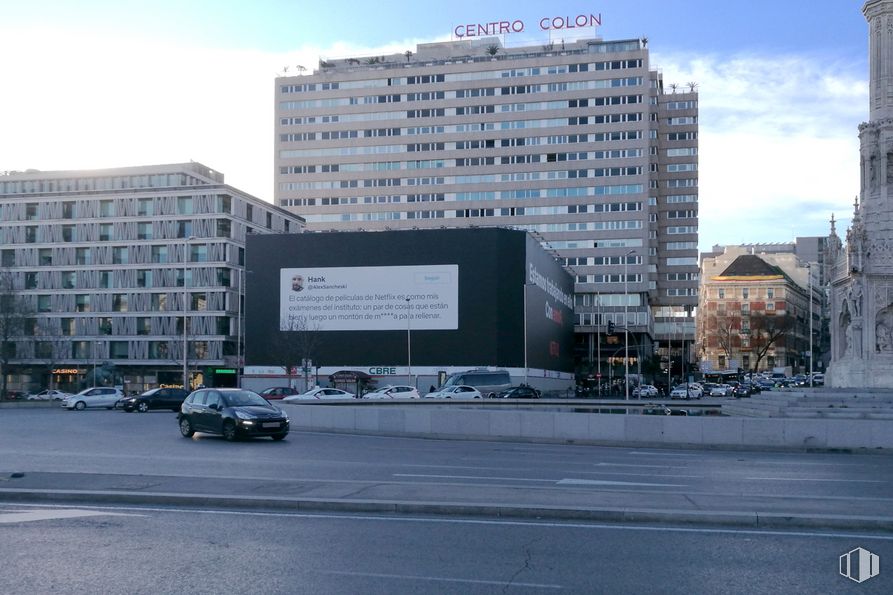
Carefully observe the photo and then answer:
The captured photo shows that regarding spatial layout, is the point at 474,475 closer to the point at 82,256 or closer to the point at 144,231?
the point at 144,231

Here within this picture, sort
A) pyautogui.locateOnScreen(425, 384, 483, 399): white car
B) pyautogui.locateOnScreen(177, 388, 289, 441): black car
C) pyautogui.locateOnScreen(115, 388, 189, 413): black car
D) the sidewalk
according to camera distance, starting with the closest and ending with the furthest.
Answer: the sidewalk, pyautogui.locateOnScreen(177, 388, 289, 441): black car, pyautogui.locateOnScreen(115, 388, 189, 413): black car, pyautogui.locateOnScreen(425, 384, 483, 399): white car

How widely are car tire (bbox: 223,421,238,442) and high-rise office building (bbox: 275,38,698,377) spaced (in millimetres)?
85418

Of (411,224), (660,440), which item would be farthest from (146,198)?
(660,440)

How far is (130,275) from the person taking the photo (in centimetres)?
9262

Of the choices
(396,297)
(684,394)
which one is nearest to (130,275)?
(396,297)

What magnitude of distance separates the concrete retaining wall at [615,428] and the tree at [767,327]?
336 feet

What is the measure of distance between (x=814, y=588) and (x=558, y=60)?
109471 millimetres

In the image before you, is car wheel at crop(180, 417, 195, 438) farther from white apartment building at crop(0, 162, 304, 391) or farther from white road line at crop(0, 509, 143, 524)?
white apartment building at crop(0, 162, 304, 391)

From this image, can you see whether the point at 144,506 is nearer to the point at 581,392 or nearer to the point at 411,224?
the point at 581,392

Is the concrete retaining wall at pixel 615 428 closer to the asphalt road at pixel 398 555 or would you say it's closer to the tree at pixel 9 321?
the asphalt road at pixel 398 555

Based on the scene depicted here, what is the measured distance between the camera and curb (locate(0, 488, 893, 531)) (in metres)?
11.2

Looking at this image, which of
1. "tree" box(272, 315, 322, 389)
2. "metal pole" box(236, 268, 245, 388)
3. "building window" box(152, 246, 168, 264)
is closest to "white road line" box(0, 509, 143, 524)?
"tree" box(272, 315, 322, 389)

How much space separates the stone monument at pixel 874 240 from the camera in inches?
1340

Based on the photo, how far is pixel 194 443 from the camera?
25.6m
